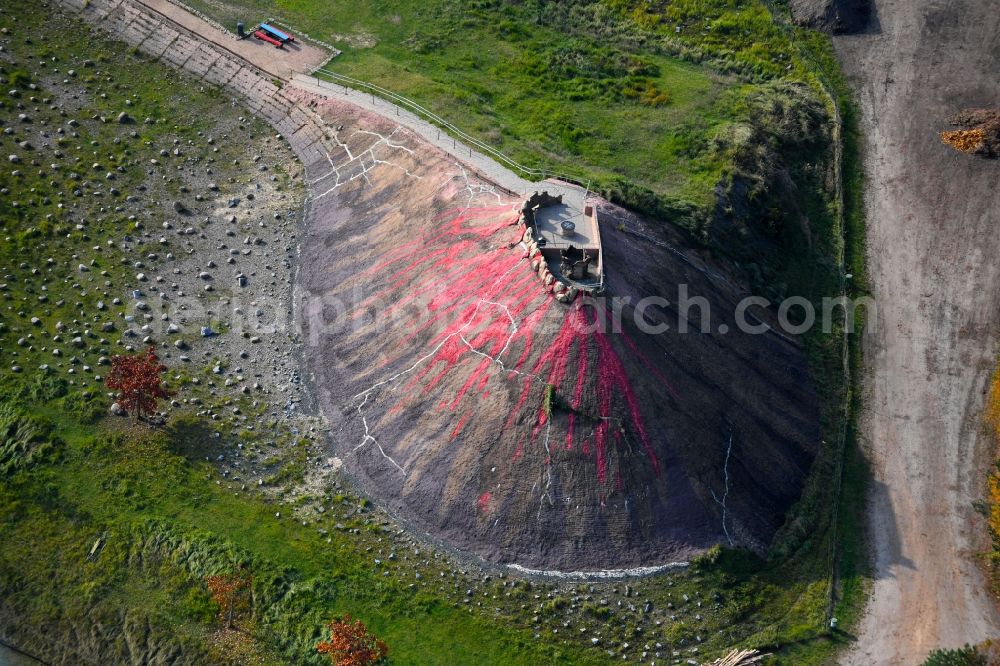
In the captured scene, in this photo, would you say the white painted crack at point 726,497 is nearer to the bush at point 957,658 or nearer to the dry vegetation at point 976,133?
the bush at point 957,658

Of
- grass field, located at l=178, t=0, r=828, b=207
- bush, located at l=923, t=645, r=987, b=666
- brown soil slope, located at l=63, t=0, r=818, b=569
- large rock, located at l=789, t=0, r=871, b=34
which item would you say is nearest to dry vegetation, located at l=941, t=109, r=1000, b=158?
grass field, located at l=178, t=0, r=828, b=207

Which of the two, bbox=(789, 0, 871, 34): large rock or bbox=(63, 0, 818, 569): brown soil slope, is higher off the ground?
bbox=(789, 0, 871, 34): large rock

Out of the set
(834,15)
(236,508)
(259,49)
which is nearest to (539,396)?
(236,508)

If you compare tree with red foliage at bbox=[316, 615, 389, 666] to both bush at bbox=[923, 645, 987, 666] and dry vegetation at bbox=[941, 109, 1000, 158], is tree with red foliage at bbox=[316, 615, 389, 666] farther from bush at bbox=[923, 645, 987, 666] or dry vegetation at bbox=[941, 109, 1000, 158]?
dry vegetation at bbox=[941, 109, 1000, 158]

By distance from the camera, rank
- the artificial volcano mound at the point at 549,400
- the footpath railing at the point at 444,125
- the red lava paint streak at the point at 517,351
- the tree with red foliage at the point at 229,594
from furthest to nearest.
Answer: the footpath railing at the point at 444,125 → the red lava paint streak at the point at 517,351 → the artificial volcano mound at the point at 549,400 → the tree with red foliage at the point at 229,594

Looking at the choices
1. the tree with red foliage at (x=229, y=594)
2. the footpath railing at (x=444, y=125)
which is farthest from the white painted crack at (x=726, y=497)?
the tree with red foliage at (x=229, y=594)

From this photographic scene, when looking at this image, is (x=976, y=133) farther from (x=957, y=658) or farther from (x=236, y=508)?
(x=236, y=508)
